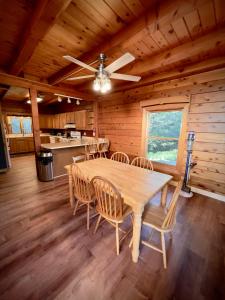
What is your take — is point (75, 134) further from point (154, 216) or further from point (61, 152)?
point (154, 216)

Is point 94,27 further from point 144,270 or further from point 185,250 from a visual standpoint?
point 185,250

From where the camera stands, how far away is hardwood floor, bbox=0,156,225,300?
118 centimetres

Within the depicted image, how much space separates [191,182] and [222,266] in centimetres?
173

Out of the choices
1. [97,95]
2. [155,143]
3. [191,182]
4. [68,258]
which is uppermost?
[97,95]

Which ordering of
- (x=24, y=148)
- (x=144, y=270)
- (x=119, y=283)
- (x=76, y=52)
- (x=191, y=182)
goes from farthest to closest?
(x=24, y=148) < (x=191, y=182) < (x=76, y=52) < (x=144, y=270) < (x=119, y=283)

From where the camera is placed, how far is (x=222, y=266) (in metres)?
1.40

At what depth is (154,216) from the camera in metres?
1.52

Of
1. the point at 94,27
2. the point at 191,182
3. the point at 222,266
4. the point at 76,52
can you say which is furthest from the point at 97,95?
the point at 222,266

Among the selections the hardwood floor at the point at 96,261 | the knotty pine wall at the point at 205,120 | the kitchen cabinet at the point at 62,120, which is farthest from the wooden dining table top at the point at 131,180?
the kitchen cabinet at the point at 62,120

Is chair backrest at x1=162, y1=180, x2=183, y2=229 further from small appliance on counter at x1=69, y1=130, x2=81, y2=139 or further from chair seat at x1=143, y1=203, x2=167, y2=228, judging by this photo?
small appliance on counter at x1=69, y1=130, x2=81, y2=139

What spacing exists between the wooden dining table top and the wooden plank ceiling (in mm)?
1779

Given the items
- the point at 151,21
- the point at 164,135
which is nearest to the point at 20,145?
the point at 164,135

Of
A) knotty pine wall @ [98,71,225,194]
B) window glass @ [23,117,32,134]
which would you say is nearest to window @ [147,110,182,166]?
knotty pine wall @ [98,71,225,194]

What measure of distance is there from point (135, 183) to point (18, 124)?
7462 millimetres
